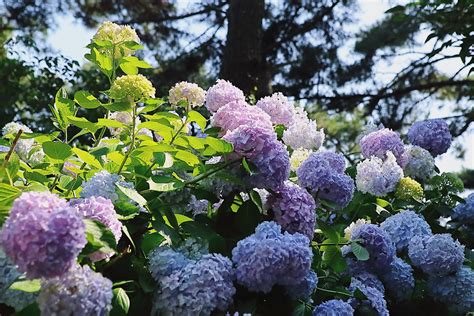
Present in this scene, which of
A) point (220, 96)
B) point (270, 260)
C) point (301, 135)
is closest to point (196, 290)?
point (270, 260)

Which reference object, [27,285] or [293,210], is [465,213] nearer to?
[293,210]

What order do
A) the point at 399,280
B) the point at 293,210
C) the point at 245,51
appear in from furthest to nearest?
the point at 245,51, the point at 399,280, the point at 293,210

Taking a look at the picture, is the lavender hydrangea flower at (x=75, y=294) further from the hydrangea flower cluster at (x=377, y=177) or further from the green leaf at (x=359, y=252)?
the hydrangea flower cluster at (x=377, y=177)

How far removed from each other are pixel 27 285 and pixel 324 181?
83 centimetres

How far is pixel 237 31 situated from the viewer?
642cm

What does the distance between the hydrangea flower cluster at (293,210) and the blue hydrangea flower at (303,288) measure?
0.13 m

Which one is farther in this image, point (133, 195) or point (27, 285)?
point (133, 195)

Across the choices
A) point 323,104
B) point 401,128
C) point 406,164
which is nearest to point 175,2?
point 323,104

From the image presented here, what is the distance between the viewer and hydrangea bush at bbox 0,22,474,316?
4.00 ft

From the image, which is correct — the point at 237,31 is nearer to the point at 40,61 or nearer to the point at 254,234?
the point at 40,61

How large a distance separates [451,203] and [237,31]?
420cm

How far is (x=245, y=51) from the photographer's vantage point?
6254 mm

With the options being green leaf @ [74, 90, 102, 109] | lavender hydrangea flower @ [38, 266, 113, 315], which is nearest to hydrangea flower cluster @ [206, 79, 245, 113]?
green leaf @ [74, 90, 102, 109]

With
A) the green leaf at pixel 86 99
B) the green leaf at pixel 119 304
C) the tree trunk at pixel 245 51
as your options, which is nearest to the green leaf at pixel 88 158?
the green leaf at pixel 86 99
